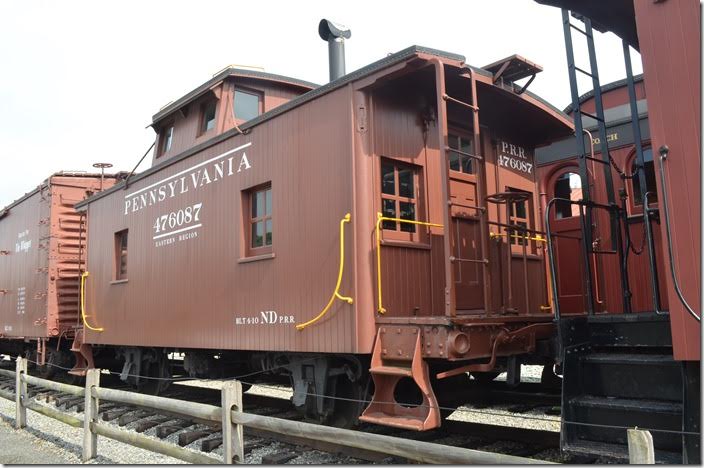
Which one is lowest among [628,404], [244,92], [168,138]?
[628,404]

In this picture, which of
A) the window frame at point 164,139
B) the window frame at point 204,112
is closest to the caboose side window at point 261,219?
the window frame at point 204,112

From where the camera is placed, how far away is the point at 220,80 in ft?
26.6

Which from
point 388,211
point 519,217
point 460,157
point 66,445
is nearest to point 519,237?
point 519,217

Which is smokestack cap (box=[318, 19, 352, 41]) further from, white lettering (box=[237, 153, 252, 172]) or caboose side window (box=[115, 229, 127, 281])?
caboose side window (box=[115, 229, 127, 281])

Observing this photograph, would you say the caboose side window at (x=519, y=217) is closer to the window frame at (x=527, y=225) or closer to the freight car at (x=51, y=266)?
the window frame at (x=527, y=225)

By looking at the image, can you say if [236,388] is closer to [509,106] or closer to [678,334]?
[678,334]

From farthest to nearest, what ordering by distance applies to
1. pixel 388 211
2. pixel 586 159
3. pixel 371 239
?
pixel 388 211, pixel 371 239, pixel 586 159

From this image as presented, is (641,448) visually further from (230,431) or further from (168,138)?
(168,138)

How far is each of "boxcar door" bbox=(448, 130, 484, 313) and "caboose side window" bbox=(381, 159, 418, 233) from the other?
0.38m

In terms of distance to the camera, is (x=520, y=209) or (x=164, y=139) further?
(x=164, y=139)

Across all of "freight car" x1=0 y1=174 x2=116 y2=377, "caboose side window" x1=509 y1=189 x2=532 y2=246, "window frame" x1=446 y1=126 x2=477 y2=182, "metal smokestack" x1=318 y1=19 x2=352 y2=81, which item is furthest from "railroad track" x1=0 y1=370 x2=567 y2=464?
"metal smokestack" x1=318 y1=19 x2=352 y2=81

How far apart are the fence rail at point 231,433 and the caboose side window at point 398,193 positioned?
2.01m

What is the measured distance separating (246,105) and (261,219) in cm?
269

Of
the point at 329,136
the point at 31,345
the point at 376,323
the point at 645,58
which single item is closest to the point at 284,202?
the point at 329,136
